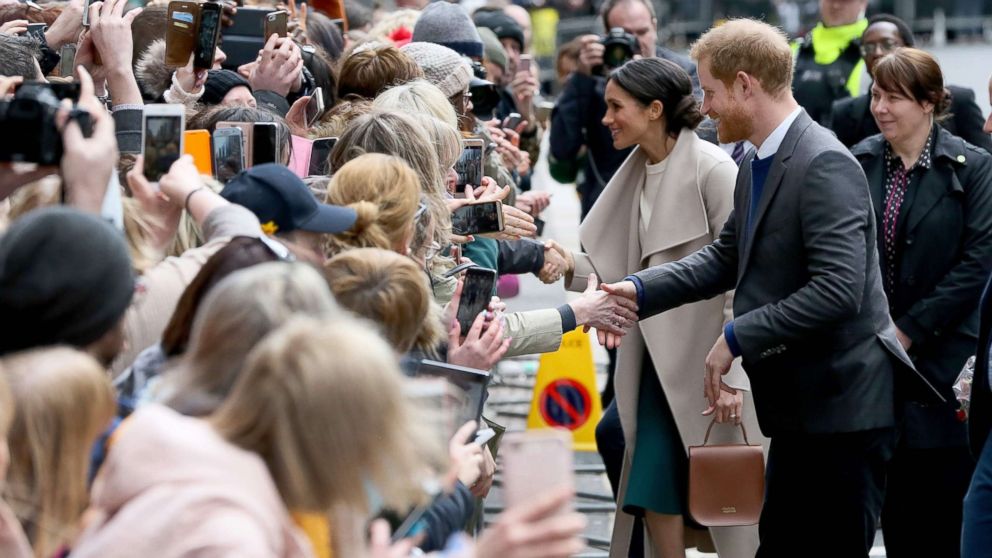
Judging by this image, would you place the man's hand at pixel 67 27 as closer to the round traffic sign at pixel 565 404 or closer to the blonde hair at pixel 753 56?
the blonde hair at pixel 753 56

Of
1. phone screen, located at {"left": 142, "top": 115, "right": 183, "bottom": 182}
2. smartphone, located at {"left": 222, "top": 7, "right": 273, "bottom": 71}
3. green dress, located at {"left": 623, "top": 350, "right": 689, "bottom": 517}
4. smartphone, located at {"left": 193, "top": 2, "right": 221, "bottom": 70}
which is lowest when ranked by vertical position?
green dress, located at {"left": 623, "top": 350, "right": 689, "bottom": 517}

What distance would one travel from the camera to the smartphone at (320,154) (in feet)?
14.7

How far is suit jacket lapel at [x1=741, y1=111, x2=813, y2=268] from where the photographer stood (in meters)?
4.34

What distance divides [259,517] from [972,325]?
13.6ft

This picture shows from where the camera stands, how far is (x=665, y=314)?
528 cm

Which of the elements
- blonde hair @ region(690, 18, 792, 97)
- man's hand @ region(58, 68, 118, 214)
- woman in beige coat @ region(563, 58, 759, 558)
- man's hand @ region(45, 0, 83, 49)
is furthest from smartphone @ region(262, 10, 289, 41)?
man's hand @ region(58, 68, 118, 214)

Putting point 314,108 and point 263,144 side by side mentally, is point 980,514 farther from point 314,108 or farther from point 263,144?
point 314,108

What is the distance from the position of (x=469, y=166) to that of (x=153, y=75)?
1.19 m

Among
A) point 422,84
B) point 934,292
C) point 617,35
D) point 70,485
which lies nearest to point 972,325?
point 934,292

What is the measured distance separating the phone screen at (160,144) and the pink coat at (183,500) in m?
1.19

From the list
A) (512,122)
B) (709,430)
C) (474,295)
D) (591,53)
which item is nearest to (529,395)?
(591,53)

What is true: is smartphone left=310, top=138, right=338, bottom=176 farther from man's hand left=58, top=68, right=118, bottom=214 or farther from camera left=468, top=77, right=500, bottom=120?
camera left=468, top=77, right=500, bottom=120

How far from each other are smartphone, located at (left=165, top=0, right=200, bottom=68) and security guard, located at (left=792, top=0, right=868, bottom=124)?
4011 mm

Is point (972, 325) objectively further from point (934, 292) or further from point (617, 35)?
point (617, 35)
